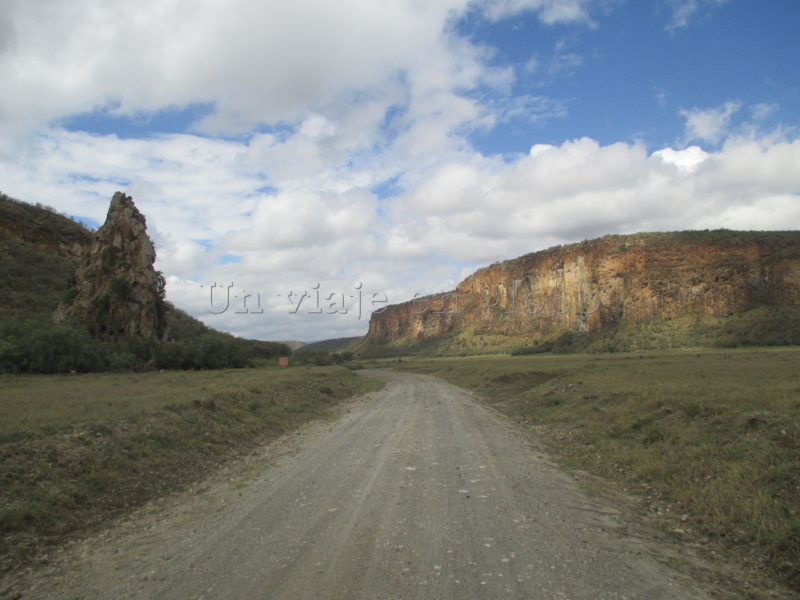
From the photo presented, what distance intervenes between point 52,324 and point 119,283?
9504mm

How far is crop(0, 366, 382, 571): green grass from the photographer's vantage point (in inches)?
261

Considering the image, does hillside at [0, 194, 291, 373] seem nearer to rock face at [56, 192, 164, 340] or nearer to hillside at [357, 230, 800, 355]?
rock face at [56, 192, 164, 340]

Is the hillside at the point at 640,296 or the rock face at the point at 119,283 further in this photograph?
the hillside at the point at 640,296

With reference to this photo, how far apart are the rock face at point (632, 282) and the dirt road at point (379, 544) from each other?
90.7m

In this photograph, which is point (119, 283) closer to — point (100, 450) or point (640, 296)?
point (100, 450)

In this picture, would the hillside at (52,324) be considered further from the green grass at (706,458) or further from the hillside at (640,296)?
the hillside at (640,296)

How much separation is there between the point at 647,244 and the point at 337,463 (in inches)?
4271

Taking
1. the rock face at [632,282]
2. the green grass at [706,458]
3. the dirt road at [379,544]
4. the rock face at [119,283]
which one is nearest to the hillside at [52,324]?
the rock face at [119,283]

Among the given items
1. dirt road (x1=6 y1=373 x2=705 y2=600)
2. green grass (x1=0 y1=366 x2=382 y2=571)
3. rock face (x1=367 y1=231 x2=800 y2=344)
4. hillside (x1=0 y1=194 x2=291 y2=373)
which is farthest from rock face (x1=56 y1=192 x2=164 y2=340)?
rock face (x1=367 y1=231 x2=800 y2=344)

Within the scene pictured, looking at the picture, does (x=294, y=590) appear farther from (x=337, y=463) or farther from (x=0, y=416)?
(x=0, y=416)

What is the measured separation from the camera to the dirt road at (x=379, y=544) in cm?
440

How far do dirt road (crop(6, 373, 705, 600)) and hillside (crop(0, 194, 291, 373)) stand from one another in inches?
1206

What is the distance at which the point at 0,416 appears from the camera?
11.7 metres

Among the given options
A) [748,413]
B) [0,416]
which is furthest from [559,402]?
[0,416]
